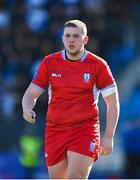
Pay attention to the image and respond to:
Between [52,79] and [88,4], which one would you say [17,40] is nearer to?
[88,4]

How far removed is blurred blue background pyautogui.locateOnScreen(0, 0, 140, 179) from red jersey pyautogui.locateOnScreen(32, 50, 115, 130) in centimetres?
520

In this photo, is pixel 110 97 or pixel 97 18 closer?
pixel 110 97

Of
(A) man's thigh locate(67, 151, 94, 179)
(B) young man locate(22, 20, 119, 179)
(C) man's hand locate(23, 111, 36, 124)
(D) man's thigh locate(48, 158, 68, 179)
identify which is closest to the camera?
(C) man's hand locate(23, 111, 36, 124)

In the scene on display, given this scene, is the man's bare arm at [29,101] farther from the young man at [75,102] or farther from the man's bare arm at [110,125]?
the man's bare arm at [110,125]

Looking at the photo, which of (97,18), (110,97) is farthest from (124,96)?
(110,97)

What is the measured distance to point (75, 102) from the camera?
867 cm

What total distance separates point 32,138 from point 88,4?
152 inches

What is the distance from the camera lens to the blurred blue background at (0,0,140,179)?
1415 centimetres

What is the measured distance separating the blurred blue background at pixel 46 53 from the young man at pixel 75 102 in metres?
5.11

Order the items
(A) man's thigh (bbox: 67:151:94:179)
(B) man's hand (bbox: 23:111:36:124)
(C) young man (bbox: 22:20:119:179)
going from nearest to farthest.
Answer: (B) man's hand (bbox: 23:111:36:124) < (A) man's thigh (bbox: 67:151:94:179) < (C) young man (bbox: 22:20:119:179)

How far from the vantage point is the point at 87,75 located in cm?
869

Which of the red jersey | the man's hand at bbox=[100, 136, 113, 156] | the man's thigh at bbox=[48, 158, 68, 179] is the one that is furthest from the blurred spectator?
the man's hand at bbox=[100, 136, 113, 156]

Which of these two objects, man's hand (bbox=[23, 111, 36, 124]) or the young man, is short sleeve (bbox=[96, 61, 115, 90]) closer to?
the young man

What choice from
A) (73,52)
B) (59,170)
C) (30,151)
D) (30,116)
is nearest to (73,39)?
(73,52)
